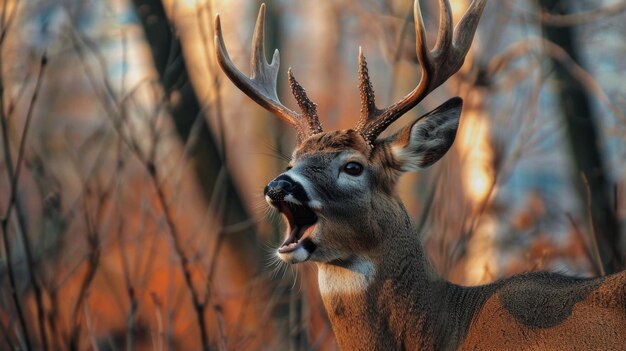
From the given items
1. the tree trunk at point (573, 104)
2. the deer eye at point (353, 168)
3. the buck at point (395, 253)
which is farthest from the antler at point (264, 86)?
the tree trunk at point (573, 104)

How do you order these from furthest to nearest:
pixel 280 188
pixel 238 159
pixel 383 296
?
1. pixel 238 159
2. pixel 383 296
3. pixel 280 188

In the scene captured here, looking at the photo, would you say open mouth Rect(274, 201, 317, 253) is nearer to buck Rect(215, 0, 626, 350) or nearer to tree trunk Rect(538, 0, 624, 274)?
buck Rect(215, 0, 626, 350)

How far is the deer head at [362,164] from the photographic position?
472 cm

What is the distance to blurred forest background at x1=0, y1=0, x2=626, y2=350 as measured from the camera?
6.82 m

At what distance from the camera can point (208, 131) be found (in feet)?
37.4

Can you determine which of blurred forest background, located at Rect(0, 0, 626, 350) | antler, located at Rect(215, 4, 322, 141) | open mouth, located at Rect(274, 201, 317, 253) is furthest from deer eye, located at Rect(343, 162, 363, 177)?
blurred forest background, located at Rect(0, 0, 626, 350)

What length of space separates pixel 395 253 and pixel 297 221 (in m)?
0.47

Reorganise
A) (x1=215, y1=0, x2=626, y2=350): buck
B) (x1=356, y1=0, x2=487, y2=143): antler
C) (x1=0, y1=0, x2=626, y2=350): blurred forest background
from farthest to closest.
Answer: (x1=0, y1=0, x2=626, y2=350): blurred forest background < (x1=356, y1=0, x2=487, y2=143): antler < (x1=215, y1=0, x2=626, y2=350): buck

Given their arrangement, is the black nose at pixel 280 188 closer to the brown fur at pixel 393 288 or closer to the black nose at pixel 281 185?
the black nose at pixel 281 185

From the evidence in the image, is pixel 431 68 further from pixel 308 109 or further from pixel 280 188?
pixel 280 188

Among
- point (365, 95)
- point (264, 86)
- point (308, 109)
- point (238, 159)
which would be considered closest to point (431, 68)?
point (365, 95)

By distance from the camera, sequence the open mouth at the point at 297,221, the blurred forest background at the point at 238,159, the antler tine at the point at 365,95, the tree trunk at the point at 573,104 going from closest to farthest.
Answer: the open mouth at the point at 297,221 < the antler tine at the point at 365,95 < the blurred forest background at the point at 238,159 < the tree trunk at the point at 573,104

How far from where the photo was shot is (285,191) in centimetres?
455

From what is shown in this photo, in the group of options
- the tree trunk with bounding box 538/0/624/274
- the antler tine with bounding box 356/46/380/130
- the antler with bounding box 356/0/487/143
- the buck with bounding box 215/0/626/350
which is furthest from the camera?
the tree trunk with bounding box 538/0/624/274
